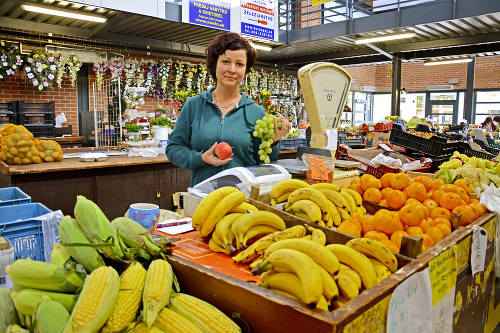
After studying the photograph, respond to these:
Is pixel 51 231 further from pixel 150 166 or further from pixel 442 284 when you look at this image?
pixel 150 166

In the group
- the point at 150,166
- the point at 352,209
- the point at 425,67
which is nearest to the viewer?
the point at 352,209

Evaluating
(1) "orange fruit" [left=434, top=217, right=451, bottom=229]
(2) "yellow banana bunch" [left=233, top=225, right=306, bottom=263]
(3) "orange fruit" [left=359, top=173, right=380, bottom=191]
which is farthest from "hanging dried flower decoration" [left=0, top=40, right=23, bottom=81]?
(1) "orange fruit" [left=434, top=217, right=451, bottom=229]

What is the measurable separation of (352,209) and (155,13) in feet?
18.9

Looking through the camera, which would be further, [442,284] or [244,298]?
[442,284]

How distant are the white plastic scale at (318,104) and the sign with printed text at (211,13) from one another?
5.05m

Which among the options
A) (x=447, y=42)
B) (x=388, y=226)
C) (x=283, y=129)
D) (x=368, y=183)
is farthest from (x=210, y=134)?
(x=447, y=42)

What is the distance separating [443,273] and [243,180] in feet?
3.11

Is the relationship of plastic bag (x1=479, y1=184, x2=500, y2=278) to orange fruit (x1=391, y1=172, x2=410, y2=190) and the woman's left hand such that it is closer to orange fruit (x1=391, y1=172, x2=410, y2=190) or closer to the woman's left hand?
orange fruit (x1=391, y1=172, x2=410, y2=190)

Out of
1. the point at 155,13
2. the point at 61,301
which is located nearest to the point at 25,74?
the point at 155,13

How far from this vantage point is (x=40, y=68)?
647 cm

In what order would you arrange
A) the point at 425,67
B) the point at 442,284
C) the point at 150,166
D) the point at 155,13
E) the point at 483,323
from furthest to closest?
the point at 425,67 → the point at 155,13 → the point at 150,166 → the point at 483,323 → the point at 442,284

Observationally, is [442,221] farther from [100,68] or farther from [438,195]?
[100,68]

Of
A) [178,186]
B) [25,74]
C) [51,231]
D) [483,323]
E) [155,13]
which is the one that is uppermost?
[155,13]

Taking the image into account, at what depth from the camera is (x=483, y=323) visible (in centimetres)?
215
